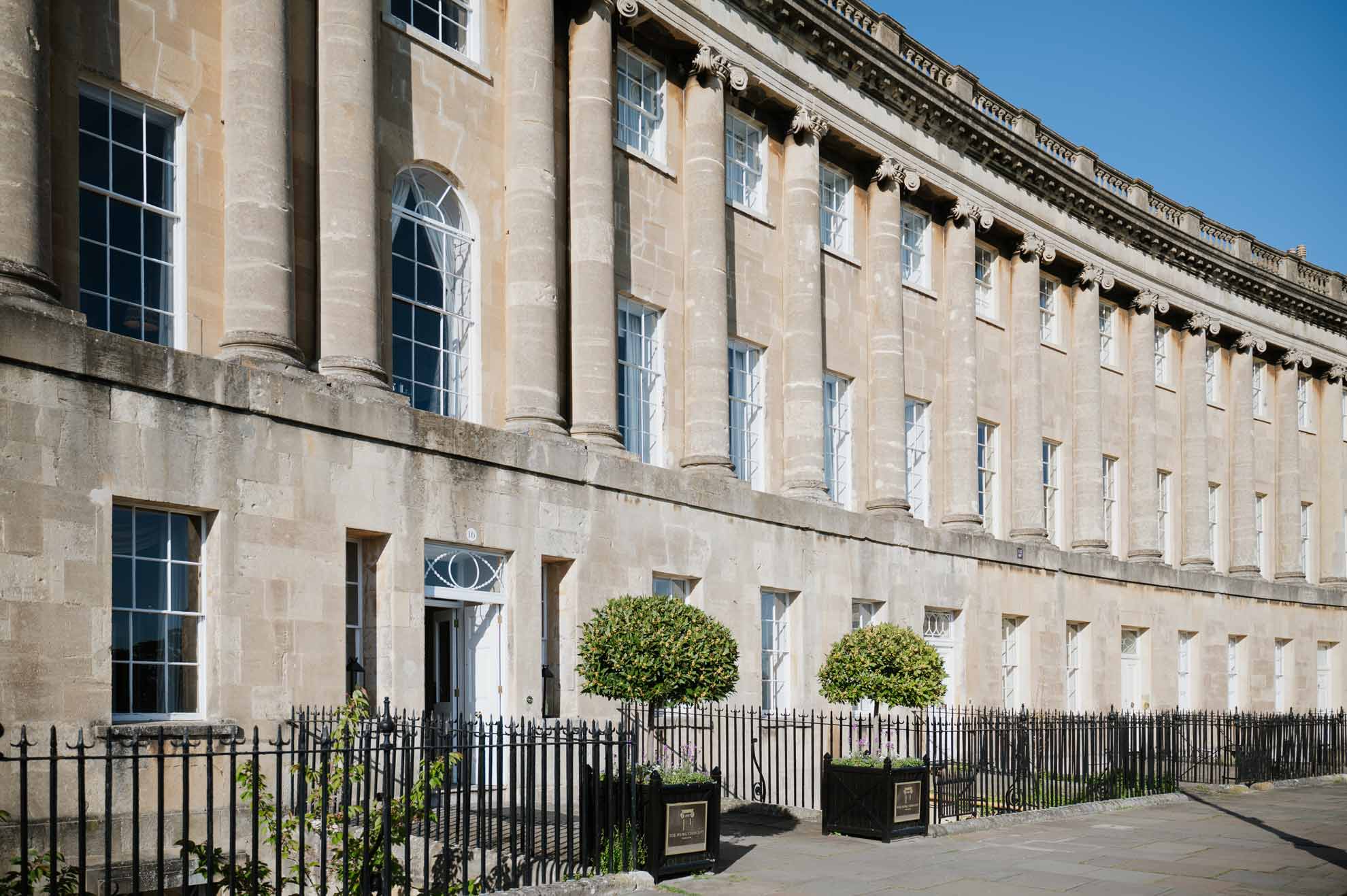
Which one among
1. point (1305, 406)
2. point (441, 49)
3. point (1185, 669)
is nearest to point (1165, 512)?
point (1185, 669)

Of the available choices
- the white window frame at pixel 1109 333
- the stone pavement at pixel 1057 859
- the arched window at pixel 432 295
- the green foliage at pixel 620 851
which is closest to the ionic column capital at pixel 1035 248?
the white window frame at pixel 1109 333

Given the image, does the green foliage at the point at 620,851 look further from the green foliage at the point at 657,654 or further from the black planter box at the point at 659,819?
the green foliage at the point at 657,654

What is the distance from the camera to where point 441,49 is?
18.1 meters

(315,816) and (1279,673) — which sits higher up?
(315,816)

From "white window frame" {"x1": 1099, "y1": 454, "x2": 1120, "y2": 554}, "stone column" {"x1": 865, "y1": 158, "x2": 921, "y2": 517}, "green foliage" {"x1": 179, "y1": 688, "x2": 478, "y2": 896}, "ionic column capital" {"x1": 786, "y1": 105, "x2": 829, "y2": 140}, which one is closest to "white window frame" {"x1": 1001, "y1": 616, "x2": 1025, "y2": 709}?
"stone column" {"x1": 865, "y1": 158, "x2": 921, "y2": 517}

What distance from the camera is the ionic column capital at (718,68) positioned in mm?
21969

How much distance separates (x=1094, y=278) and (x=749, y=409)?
1240cm

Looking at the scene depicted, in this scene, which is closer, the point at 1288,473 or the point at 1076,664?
the point at 1076,664

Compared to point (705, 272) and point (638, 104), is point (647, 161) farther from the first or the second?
point (705, 272)

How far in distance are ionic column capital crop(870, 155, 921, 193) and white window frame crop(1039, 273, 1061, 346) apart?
6.23 metres

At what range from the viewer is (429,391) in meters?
17.8

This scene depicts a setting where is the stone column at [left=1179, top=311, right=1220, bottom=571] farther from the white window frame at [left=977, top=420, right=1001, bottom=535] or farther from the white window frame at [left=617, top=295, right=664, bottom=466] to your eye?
the white window frame at [left=617, top=295, right=664, bottom=466]

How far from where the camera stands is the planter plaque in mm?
12711

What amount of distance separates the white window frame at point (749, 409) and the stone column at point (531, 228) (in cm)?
480
